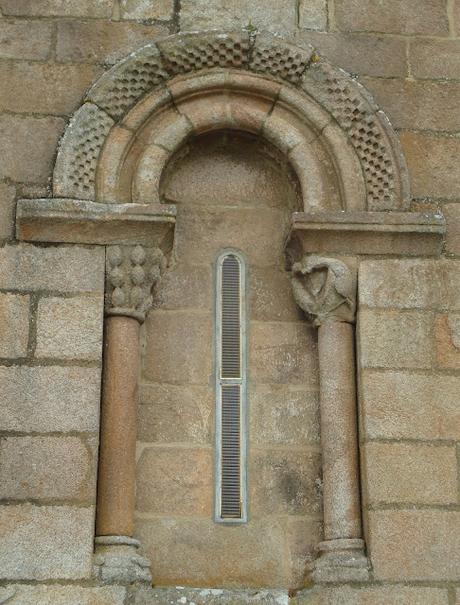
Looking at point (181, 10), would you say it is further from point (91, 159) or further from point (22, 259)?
point (22, 259)

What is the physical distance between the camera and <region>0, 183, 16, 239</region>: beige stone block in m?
6.44

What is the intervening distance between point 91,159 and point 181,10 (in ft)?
3.84

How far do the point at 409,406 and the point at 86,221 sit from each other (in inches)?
80.3

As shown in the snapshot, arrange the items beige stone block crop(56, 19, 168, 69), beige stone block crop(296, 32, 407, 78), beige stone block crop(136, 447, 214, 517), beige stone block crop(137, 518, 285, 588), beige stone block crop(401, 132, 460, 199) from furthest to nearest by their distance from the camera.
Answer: beige stone block crop(296, 32, 407, 78) < beige stone block crop(56, 19, 168, 69) < beige stone block crop(401, 132, 460, 199) < beige stone block crop(136, 447, 214, 517) < beige stone block crop(137, 518, 285, 588)

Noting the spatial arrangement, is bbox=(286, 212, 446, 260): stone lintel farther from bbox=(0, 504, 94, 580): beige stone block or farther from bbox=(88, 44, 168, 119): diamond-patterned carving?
bbox=(0, 504, 94, 580): beige stone block

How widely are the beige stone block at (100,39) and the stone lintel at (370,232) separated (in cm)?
147

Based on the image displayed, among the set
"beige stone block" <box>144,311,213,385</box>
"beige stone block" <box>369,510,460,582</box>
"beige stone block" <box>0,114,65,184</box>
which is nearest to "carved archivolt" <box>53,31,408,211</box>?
"beige stone block" <box>0,114,65,184</box>

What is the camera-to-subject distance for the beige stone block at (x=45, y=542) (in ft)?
18.8

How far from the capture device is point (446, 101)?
6945 millimetres

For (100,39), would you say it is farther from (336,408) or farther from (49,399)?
(336,408)

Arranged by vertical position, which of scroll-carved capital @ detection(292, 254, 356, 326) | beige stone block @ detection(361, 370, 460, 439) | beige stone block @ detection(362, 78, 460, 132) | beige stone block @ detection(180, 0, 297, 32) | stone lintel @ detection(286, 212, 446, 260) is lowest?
beige stone block @ detection(361, 370, 460, 439)

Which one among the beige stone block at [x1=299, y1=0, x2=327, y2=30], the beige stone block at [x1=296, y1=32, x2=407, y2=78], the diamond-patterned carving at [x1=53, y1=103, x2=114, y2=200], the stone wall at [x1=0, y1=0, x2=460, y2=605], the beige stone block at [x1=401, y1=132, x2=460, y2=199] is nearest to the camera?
the stone wall at [x1=0, y1=0, x2=460, y2=605]

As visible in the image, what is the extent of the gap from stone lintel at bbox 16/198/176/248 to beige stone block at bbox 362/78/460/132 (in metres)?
1.48

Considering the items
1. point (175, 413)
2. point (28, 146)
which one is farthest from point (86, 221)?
point (175, 413)
